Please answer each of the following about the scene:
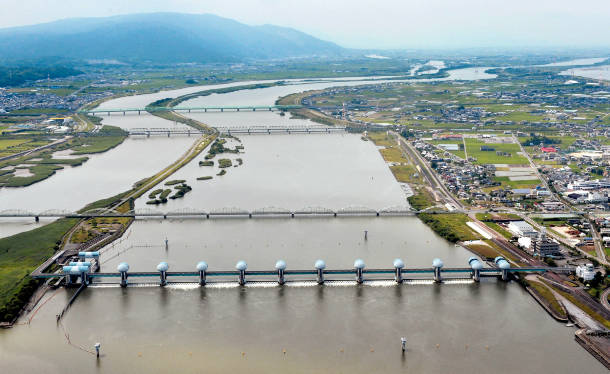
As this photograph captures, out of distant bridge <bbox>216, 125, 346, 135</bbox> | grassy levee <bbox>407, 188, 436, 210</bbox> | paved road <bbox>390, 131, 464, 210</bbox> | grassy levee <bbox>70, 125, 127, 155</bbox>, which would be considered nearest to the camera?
grassy levee <bbox>407, 188, 436, 210</bbox>

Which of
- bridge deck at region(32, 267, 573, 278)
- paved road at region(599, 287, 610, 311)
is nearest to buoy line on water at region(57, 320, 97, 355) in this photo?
bridge deck at region(32, 267, 573, 278)

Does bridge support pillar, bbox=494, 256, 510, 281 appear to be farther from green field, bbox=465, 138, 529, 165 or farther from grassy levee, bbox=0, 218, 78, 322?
green field, bbox=465, 138, 529, 165

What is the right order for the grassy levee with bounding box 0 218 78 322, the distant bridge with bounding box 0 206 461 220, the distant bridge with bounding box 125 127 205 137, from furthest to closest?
the distant bridge with bounding box 125 127 205 137 → the distant bridge with bounding box 0 206 461 220 → the grassy levee with bounding box 0 218 78 322

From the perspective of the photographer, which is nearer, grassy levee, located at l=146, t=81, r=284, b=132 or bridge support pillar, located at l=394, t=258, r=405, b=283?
bridge support pillar, located at l=394, t=258, r=405, b=283

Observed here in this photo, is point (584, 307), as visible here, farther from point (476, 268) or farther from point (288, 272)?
point (288, 272)

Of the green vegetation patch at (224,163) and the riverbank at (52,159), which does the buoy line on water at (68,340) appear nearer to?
the riverbank at (52,159)

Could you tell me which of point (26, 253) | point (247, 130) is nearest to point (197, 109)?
point (247, 130)
